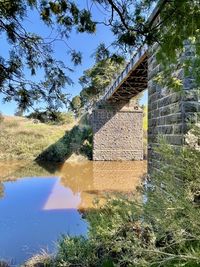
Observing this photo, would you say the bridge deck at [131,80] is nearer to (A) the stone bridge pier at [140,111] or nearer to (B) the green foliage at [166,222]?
(A) the stone bridge pier at [140,111]

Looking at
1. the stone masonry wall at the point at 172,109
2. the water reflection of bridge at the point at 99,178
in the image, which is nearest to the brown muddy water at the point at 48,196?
the water reflection of bridge at the point at 99,178

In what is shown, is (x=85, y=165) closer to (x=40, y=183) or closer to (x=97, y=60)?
(x=40, y=183)

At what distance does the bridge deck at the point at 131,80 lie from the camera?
9448 mm

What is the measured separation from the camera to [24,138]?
2214cm

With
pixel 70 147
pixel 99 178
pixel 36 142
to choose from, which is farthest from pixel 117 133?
pixel 99 178

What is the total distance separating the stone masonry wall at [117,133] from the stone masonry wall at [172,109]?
45.2 feet

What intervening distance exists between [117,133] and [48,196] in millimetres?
9999

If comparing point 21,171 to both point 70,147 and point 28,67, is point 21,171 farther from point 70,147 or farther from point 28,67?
point 28,67

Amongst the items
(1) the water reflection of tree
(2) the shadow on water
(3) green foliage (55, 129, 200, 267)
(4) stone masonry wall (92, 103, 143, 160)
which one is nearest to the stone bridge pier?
(4) stone masonry wall (92, 103, 143, 160)

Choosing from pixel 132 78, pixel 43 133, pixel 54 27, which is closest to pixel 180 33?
pixel 54 27

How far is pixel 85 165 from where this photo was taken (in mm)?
17953

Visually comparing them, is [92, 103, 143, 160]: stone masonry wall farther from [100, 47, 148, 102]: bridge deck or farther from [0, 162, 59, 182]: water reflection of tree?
[0, 162, 59, 182]: water reflection of tree

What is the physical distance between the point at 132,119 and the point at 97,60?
17.3 meters

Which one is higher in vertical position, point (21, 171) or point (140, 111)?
point (140, 111)
